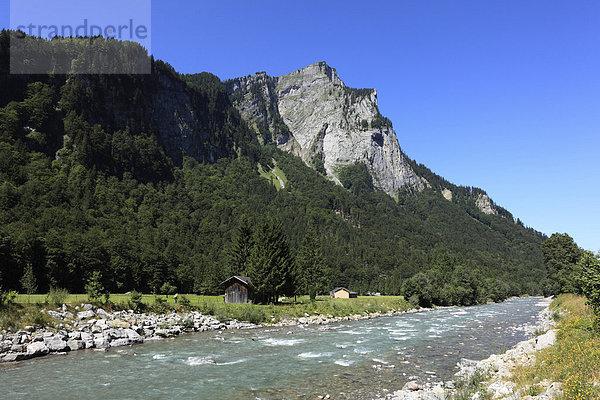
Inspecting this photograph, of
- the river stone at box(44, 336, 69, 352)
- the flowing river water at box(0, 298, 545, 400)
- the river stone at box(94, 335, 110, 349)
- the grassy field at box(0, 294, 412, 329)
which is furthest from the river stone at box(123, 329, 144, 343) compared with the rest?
the grassy field at box(0, 294, 412, 329)

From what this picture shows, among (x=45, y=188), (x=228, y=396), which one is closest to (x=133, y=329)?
(x=228, y=396)

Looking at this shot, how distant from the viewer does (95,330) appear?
29.2 metres

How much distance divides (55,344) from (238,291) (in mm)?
32106

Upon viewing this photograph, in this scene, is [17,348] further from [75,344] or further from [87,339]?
[87,339]

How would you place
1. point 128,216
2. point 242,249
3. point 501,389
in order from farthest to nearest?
point 128,216 → point 242,249 → point 501,389

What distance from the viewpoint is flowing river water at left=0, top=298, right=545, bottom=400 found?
54.8 ft

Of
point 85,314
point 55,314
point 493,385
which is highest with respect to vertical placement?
point 55,314

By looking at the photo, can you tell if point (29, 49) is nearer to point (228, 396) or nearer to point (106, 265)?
point (106, 265)

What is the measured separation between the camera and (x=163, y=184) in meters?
169

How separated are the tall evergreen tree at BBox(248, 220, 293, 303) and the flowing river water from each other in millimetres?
19080

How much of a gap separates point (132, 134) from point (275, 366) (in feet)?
561

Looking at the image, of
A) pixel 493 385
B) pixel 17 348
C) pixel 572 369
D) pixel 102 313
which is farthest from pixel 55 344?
pixel 572 369

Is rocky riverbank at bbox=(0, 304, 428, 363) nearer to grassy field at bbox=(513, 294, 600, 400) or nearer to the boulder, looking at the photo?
the boulder

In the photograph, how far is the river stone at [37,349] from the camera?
23.0 metres
